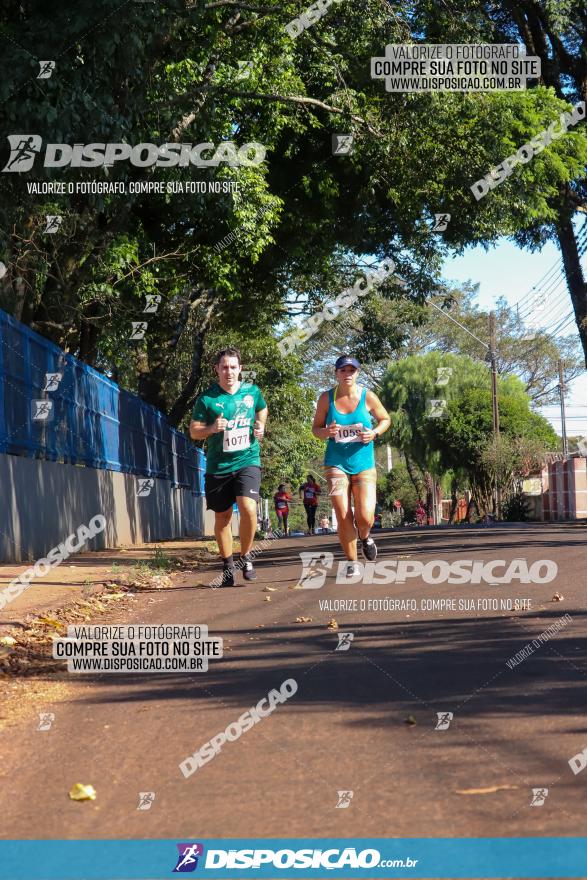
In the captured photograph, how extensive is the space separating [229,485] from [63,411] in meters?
5.93

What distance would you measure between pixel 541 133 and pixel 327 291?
11.5m

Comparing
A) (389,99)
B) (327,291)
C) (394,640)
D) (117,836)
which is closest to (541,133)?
(389,99)

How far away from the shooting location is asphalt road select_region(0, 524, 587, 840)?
150 inches

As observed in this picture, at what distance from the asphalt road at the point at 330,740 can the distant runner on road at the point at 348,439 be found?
270 cm

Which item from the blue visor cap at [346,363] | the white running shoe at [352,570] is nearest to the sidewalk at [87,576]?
the white running shoe at [352,570]

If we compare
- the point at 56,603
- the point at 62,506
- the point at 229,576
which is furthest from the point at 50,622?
the point at 62,506

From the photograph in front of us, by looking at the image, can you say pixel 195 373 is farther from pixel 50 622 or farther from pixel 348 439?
pixel 50 622

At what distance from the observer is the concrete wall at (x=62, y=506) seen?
12.7m

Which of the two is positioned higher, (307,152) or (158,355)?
(307,152)

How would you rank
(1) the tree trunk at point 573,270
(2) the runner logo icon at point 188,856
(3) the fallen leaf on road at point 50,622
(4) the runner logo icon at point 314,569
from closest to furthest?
(2) the runner logo icon at point 188,856 → (3) the fallen leaf on road at point 50,622 → (4) the runner logo icon at point 314,569 → (1) the tree trunk at point 573,270

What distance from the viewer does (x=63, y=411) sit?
635 inches

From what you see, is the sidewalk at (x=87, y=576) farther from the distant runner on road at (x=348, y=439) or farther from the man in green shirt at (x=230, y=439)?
the distant runner on road at (x=348, y=439)

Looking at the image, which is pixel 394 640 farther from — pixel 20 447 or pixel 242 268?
pixel 242 268

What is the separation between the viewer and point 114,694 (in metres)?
5.99
